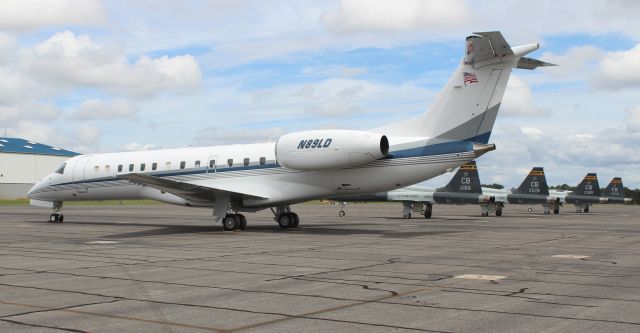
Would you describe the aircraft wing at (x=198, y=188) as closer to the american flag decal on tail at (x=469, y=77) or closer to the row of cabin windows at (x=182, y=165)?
the row of cabin windows at (x=182, y=165)

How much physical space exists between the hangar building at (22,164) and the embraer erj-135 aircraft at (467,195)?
68523 millimetres

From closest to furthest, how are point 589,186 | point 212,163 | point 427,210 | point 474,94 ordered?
1. point 474,94
2. point 212,163
3. point 427,210
4. point 589,186

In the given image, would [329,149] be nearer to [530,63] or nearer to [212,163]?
[212,163]

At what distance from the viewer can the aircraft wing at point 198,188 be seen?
22.7 m

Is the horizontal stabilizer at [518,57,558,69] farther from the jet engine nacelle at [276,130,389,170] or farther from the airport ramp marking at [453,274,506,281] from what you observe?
the airport ramp marking at [453,274,506,281]

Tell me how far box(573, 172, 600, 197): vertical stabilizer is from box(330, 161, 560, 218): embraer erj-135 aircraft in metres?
8.57

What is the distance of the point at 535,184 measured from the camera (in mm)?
52938

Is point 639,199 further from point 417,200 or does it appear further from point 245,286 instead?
point 245,286

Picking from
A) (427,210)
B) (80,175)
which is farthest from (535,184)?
(80,175)

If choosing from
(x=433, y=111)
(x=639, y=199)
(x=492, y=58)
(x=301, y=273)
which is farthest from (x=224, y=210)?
(x=639, y=199)

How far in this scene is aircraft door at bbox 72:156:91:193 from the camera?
29.5 meters

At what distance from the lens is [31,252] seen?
53.0 ft

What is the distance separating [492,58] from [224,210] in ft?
36.4

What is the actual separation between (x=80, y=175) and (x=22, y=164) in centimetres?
7609
